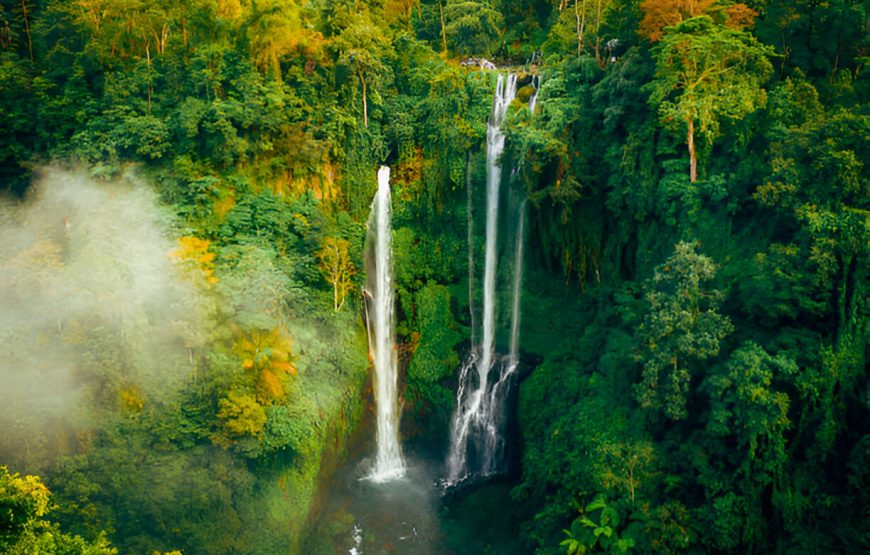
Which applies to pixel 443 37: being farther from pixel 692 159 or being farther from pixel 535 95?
pixel 692 159

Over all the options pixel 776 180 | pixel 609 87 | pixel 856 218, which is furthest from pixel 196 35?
pixel 856 218

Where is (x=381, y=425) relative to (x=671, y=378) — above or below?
below

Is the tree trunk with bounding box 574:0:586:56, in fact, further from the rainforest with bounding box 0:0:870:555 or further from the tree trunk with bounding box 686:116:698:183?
the tree trunk with bounding box 686:116:698:183

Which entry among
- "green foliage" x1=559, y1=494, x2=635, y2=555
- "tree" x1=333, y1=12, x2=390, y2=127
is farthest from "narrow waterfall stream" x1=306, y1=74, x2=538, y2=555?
"green foliage" x1=559, y1=494, x2=635, y2=555

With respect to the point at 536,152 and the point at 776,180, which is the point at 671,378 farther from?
the point at 536,152

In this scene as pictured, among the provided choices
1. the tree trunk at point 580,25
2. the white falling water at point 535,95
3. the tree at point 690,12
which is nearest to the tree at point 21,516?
the white falling water at point 535,95

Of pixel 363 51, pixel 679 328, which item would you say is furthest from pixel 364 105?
pixel 679 328
